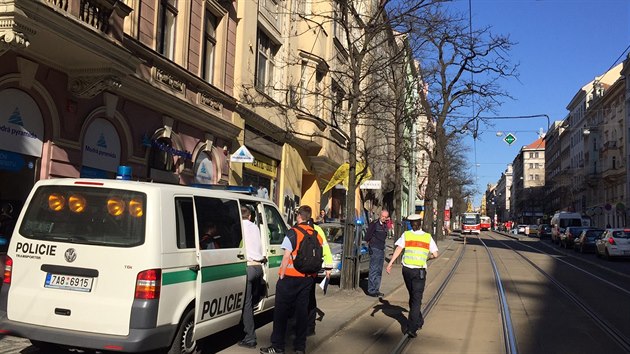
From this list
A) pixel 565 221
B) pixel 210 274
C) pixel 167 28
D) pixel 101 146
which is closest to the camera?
pixel 210 274

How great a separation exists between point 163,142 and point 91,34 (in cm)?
442

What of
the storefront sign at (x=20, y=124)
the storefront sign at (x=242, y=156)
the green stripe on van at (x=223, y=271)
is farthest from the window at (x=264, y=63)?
the green stripe on van at (x=223, y=271)

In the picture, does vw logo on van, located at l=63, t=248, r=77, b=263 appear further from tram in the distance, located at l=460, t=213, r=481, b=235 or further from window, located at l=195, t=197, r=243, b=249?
tram in the distance, located at l=460, t=213, r=481, b=235

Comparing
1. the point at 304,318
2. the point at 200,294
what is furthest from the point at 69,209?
the point at 304,318

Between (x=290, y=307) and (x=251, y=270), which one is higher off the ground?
(x=251, y=270)

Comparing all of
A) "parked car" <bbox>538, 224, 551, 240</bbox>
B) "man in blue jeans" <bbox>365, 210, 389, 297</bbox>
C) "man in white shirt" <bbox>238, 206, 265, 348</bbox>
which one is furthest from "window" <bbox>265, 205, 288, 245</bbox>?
"parked car" <bbox>538, 224, 551, 240</bbox>

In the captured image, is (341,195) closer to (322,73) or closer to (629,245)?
(322,73)

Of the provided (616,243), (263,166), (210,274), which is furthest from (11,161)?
(616,243)

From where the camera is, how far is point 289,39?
20641 millimetres

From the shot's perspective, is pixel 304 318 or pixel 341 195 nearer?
pixel 304 318

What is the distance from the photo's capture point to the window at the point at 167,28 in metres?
12.9

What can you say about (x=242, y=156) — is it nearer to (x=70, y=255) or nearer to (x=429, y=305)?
(x=429, y=305)

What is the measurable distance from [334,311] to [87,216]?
538 centimetres

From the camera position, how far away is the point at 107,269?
507cm
